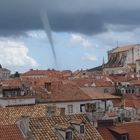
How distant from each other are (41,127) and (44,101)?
2725cm

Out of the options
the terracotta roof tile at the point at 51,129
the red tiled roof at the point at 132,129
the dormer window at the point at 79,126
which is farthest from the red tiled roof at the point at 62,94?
the dormer window at the point at 79,126

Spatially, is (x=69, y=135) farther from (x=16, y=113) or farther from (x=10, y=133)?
(x=16, y=113)

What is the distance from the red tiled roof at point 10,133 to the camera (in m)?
28.9

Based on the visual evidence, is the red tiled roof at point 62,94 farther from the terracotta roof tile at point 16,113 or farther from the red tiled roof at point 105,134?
the red tiled roof at point 105,134

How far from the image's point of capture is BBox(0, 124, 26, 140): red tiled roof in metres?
28.9

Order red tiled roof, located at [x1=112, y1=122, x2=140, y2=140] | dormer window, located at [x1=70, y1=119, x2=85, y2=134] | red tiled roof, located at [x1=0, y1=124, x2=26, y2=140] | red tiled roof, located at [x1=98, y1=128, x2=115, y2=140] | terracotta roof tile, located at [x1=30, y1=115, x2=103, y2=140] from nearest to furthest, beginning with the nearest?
1. red tiled roof, located at [x1=0, y1=124, x2=26, y2=140]
2. terracotta roof tile, located at [x1=30, y1=115, x2=103, y2=140]
3. dormer window, located at [x1=70, y1=119, x2=85, y2=134]
4. red tiled roof, located at [x1=98, y1=128, x2=115, y2=140]
5. red tiled roof, located at [x1=112, y1=122, x2=140, y2=140]

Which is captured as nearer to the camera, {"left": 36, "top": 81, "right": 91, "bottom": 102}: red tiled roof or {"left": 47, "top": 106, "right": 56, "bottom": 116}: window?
{"left": 47, "top": 106, "right": 56, "bottom": 116}: window

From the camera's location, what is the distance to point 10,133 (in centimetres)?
2938

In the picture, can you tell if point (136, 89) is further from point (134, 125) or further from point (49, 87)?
point (134, 125)

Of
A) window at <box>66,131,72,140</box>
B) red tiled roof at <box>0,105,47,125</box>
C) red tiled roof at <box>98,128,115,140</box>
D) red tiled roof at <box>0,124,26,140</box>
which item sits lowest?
red tiled roof at <box>98,128,115,140</box>

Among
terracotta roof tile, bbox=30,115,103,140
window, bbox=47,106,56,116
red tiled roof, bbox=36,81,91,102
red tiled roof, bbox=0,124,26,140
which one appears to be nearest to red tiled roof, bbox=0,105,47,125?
window, bbox=47,106,56,116

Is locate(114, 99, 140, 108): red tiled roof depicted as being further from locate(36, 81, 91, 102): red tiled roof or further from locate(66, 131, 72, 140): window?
locate(66, 131, 72, 140): window

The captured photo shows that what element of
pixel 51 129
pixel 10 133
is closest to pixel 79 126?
pixel 51 129

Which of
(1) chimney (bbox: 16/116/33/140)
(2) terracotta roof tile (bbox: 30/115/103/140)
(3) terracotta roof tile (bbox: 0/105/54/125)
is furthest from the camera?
(3) terracotta roof tile (bbox: 0/105/54/125)
